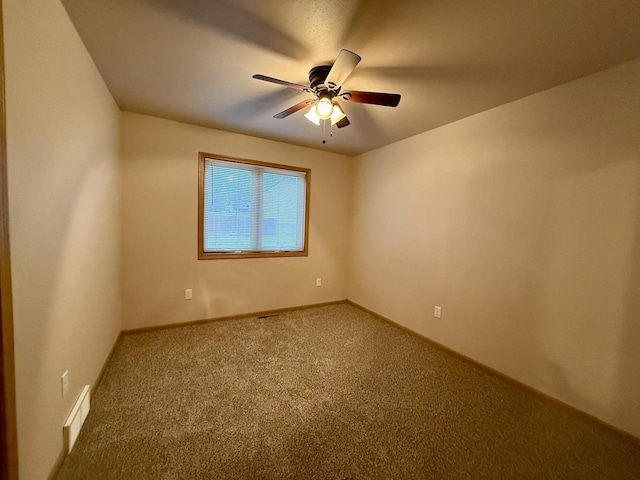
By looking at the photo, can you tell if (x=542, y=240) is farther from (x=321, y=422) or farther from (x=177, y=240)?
(x=177, y=240)

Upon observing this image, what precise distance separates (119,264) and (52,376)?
62.9 inches

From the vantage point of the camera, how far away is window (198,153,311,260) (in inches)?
118

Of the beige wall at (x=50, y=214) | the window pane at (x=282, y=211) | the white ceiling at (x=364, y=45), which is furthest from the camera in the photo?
the window pane at (x=282, y=211)

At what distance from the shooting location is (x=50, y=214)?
1.17 m

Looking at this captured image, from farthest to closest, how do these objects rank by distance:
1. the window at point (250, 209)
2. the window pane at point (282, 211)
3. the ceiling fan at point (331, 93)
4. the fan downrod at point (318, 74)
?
1. the window pane at point (282, 211)
2. the window at point (250, 209)
3. the fan downrod at point (318, 74)
4. the ceiling fan at point (331, 93)

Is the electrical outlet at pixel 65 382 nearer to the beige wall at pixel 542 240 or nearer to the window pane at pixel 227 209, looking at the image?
the window pane at pixel 227 209

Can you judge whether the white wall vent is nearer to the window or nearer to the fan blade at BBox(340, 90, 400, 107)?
the window

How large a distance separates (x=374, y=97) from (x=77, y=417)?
8.62 ft

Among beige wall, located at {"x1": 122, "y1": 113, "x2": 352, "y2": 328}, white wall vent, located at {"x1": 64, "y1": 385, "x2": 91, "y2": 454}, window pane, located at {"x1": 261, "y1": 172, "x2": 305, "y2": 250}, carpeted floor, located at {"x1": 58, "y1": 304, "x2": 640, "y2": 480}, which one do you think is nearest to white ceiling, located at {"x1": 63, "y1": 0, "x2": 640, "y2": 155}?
beige wall, located at {"x1": 122, "y1": 113, "x2": 352, "y2": 328}

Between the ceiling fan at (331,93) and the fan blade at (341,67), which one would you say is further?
the ceiling fan at (331,93)

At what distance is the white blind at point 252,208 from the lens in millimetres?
3037

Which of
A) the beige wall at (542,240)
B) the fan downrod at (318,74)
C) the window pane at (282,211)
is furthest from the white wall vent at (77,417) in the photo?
the beige wall at (542,240)

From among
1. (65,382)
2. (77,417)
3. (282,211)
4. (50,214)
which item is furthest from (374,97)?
(77,417)

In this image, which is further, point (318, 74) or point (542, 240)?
point (542, 240)
